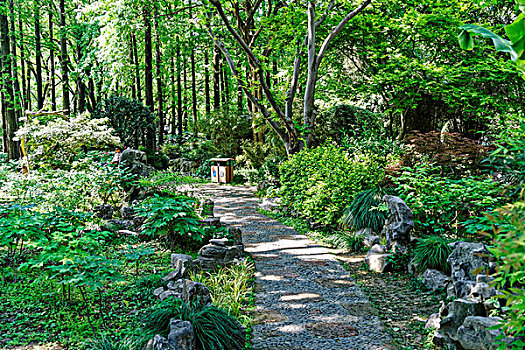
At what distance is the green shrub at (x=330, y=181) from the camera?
7637mm

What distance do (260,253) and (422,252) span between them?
276cm

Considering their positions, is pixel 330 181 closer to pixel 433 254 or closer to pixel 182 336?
pixel 433 254

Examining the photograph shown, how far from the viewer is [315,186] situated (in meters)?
8.23

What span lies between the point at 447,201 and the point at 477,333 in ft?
Result: 9.37

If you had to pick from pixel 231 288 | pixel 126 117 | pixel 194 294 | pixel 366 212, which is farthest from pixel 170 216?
pixel 126 117

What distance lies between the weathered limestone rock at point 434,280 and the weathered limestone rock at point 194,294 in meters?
2.94

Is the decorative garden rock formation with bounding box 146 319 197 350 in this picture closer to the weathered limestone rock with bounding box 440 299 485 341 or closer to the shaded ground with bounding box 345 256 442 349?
the shaded ground with bounding box 345 256 442 349

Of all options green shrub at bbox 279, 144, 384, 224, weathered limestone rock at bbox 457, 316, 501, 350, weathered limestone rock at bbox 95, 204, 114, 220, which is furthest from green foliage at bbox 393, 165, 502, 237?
weathered limestone rock at bbox 95, 204, 114, 220

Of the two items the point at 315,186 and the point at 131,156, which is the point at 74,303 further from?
the point at 131,156

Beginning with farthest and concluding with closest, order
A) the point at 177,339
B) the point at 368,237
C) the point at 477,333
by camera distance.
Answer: the point at 368,237 < the point at 477,333 < the point at 177,339

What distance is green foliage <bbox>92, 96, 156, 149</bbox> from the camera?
16.4m

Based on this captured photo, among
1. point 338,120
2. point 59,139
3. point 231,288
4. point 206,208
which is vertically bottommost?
point 231,288

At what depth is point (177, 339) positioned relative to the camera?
9.72 ft

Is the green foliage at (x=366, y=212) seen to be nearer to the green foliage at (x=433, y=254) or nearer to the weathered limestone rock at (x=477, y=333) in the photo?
the green foliage at (x=433, y=254)
